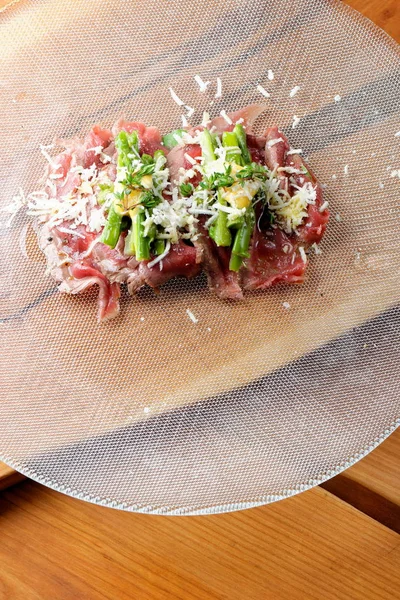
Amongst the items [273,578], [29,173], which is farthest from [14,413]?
[273,578]

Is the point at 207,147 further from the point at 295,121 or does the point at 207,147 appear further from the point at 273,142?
the point at 295,121

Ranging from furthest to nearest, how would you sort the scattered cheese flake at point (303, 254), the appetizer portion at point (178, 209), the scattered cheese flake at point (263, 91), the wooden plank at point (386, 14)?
1. the wooden plank at point (386, 14)
2. the scattered cheese flake at point (263, 91)
3. the scattered cheese flake at point (303, 254)
4. the appetizer portion at point (178, 209)

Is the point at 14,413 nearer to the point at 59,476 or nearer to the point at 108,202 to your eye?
the point at 59,476

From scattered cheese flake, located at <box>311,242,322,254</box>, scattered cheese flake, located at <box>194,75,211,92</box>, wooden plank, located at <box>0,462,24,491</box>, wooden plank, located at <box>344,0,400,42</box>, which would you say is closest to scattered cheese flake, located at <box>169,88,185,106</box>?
scattered cheese flake, located at <box>194,75,211,92</box>

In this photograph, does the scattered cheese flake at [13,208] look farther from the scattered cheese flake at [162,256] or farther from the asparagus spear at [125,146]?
the scattered cheese flake at [162,256]

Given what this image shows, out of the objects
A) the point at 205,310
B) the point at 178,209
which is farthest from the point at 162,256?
the point at 205,310

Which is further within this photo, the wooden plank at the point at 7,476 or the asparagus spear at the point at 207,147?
the wooden plank at the point at 7,476

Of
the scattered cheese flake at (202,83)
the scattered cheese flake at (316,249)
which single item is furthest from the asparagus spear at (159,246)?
the scattered cheese flake at (202,83)
